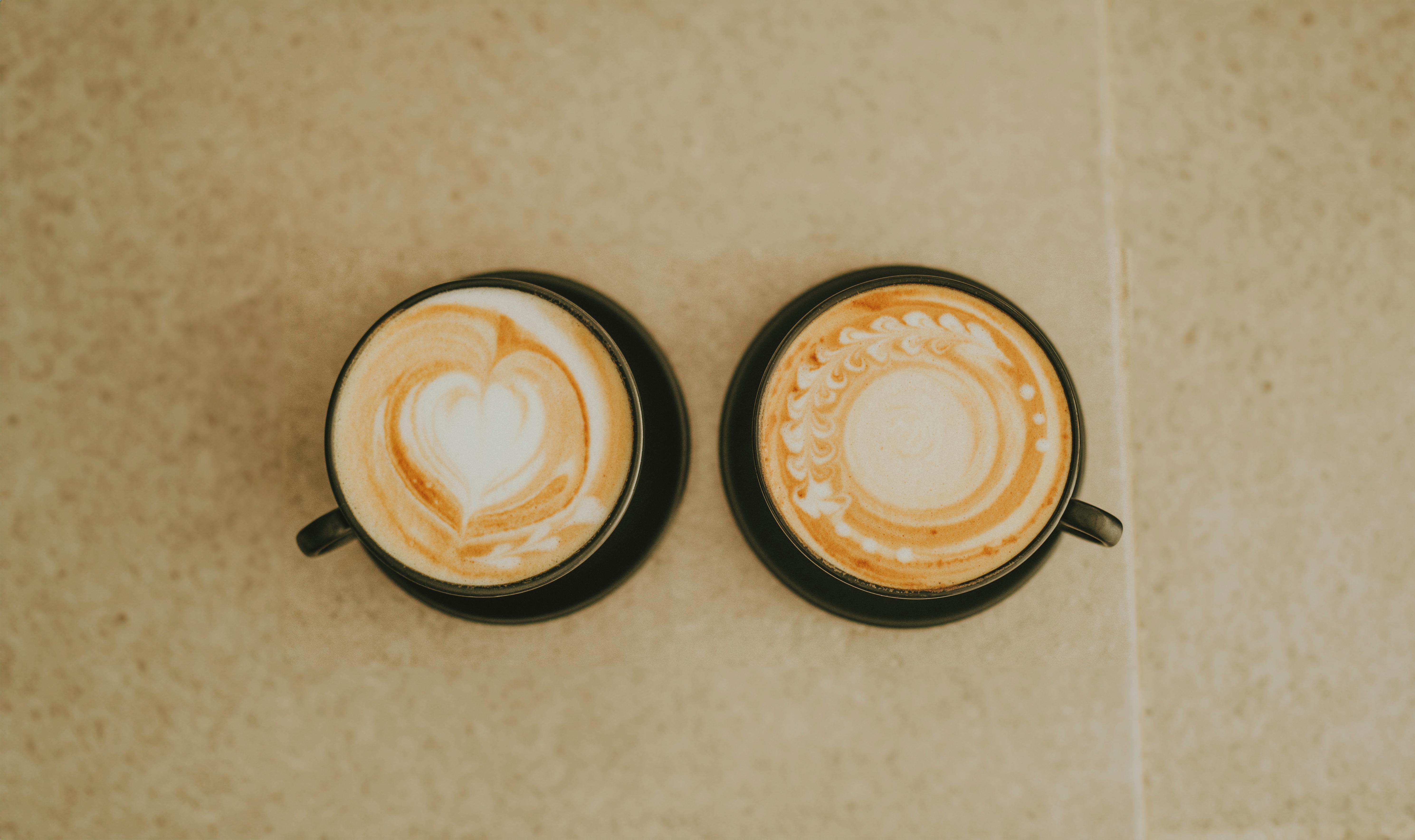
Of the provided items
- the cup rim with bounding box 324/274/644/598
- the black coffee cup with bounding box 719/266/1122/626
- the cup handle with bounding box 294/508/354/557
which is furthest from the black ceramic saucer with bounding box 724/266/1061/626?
the cup handle with bounding box 294/508/354/557

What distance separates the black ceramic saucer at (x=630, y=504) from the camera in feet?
1.93

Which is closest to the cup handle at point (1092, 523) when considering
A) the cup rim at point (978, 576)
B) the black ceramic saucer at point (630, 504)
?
the cup rim at point (978, 576)

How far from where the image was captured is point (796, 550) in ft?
1.97

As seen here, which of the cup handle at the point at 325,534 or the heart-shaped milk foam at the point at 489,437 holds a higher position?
the heart-shaped milk foam at the point at 489,437

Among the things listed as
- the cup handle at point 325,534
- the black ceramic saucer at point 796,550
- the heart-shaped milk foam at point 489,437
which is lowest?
the black ceramic saucer at point 796,550

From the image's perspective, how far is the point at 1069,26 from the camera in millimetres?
677

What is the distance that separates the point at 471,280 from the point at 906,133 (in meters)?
0.44

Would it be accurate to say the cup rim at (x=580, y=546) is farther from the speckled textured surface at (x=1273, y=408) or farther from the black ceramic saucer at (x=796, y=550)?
the speckled textured surface at (x=1273, y=408)

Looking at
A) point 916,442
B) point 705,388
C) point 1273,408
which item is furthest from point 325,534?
point 1273,408

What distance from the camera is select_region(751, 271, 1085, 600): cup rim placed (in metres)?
0.48

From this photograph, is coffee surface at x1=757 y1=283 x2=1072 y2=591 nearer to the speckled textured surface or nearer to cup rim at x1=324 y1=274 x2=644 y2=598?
cup rim at x1=324 y1=274 x2=644 y2=598

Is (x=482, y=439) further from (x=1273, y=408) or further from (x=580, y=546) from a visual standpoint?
(x=1273, y=408)

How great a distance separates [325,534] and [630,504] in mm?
228

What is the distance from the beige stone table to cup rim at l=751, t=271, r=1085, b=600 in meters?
0.15
